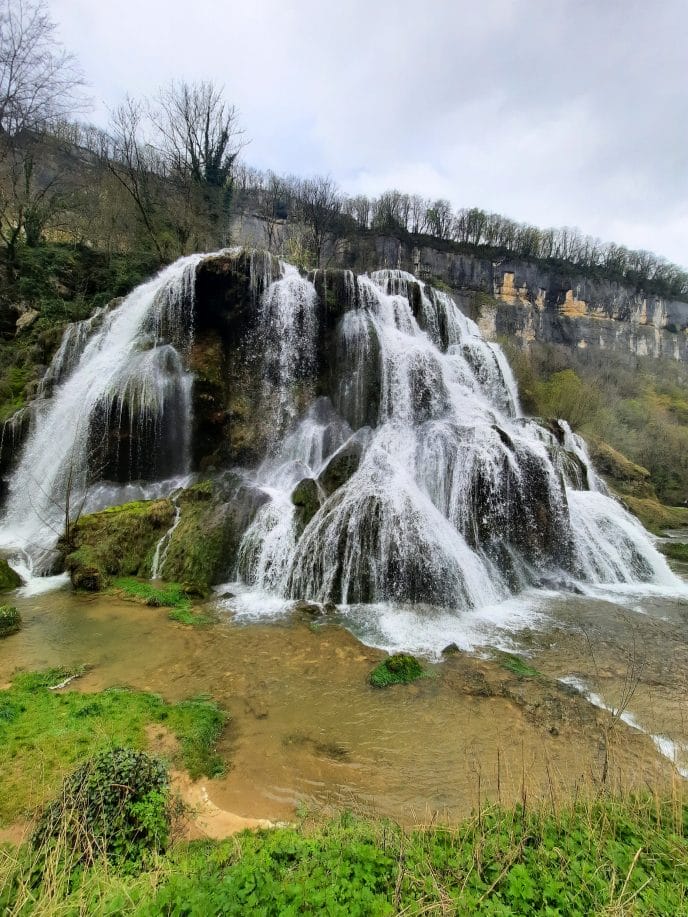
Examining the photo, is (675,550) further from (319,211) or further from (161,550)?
(319,211)

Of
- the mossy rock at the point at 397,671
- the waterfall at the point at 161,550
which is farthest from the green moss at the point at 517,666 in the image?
the waterfall at the point at 161,550

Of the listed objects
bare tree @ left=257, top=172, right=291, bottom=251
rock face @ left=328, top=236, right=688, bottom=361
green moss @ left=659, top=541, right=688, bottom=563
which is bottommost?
green moss @ left=659, top=541, right=688, bottom=563

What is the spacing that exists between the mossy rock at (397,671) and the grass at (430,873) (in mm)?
2870

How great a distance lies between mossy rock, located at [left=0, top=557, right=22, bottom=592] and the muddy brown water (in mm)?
980

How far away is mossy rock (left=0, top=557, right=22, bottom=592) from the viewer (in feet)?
28.1

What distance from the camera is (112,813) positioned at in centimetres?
273

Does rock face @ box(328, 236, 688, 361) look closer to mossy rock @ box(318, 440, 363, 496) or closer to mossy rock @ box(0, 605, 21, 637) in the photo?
mossy rock @ box(318, 440, 363, 496)

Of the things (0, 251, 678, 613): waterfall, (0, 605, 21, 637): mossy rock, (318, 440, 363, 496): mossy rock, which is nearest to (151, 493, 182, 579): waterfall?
(0, 251, 678, 613): waterfall

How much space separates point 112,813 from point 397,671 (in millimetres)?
4005

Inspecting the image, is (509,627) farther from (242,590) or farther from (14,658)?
(14,658)

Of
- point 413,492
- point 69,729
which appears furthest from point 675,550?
point 69,729

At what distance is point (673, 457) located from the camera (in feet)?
76.7

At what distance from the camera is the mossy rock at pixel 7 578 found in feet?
28.1

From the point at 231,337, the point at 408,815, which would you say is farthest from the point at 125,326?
the point at 408,815
